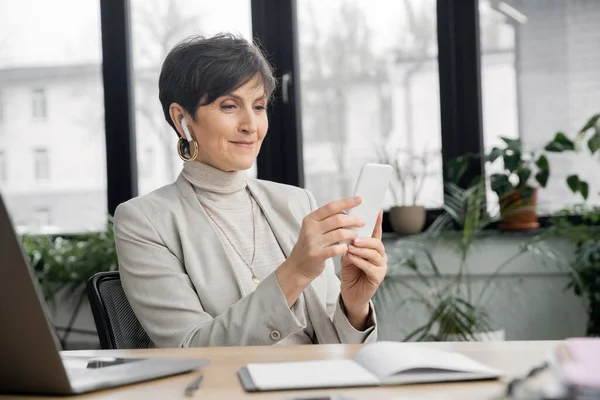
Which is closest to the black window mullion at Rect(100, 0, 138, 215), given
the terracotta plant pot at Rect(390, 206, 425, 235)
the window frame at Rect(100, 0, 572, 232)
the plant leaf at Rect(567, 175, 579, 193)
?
the window frame at Rect(100, 0, 572, 232)

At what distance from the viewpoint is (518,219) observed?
3418 millimetres

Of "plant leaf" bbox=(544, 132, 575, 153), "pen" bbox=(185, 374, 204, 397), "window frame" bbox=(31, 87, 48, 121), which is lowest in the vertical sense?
"pen" bbox=(185, 374, 204, 397)

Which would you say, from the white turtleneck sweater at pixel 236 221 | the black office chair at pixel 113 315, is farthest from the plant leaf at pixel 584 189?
the black office chair at pixel 113 315

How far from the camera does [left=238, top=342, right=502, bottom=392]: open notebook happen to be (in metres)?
0.99

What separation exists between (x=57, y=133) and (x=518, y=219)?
7.80 ft

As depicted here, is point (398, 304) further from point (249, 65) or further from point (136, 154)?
point (249, 65)

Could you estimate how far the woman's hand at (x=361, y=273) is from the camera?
59.6 inches

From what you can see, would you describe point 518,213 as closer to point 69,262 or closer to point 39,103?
point 69,262

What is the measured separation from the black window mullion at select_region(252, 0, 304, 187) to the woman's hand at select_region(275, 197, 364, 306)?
236 cm

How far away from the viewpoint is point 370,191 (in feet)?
4.64

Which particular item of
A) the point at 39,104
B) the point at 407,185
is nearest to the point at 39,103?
Result: the point at 39,104

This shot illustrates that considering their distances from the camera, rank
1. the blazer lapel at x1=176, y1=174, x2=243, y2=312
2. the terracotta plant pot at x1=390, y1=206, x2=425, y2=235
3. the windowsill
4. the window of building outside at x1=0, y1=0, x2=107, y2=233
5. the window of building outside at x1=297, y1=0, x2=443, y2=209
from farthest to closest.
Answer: the window of building outside at x1=0, y1=0, x2=107, y2=233 → the window of building outside at x1=297, y1=0, x2=443, y2=209 → the terracotta plant pot at x1=390, y1=206, x2=425, y2=235 → the windowsill → the blazer lapel at x1=176, y1=174, x2=243, y2=312

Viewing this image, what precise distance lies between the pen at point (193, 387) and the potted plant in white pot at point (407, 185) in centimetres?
257

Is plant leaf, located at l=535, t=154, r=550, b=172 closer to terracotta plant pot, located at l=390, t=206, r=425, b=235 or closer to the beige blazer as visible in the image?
terracotta plant pot, located at l=390, t=206, r=425, b=235
